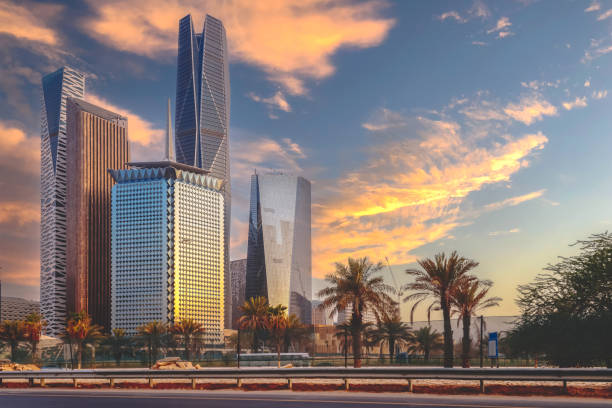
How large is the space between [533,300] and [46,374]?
88.2 ft

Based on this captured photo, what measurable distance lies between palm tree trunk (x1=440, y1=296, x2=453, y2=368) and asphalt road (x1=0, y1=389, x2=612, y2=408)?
1536 centimetres

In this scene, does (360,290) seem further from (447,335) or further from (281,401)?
(281,401)

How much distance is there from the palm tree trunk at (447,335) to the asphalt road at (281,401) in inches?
605

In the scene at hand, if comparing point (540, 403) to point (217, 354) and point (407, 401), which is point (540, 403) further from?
point (217, 354)

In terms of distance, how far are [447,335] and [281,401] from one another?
883 inches

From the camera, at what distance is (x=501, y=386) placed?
23422 millimetres

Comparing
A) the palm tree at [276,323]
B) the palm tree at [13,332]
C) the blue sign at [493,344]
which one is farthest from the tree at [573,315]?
the palm tree at [13,332]

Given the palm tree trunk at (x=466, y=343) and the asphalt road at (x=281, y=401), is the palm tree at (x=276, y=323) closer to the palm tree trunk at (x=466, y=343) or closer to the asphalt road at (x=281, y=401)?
the palm tree trunk at (x=466, y=343)

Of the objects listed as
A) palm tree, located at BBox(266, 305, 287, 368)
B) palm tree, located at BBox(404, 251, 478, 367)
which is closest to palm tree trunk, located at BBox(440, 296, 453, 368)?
palm tree, located at BBox(404, 251, 478, 367)

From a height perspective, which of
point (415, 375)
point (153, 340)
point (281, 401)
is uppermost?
point (415, 375)

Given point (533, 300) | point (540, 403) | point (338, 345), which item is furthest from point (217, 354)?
point (540, 403)

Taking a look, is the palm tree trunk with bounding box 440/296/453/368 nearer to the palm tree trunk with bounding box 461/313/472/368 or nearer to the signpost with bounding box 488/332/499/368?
the palm tree trunk with bounding box 461/313/472/368

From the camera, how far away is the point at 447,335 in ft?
134

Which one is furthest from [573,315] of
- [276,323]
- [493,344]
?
[276,323]
